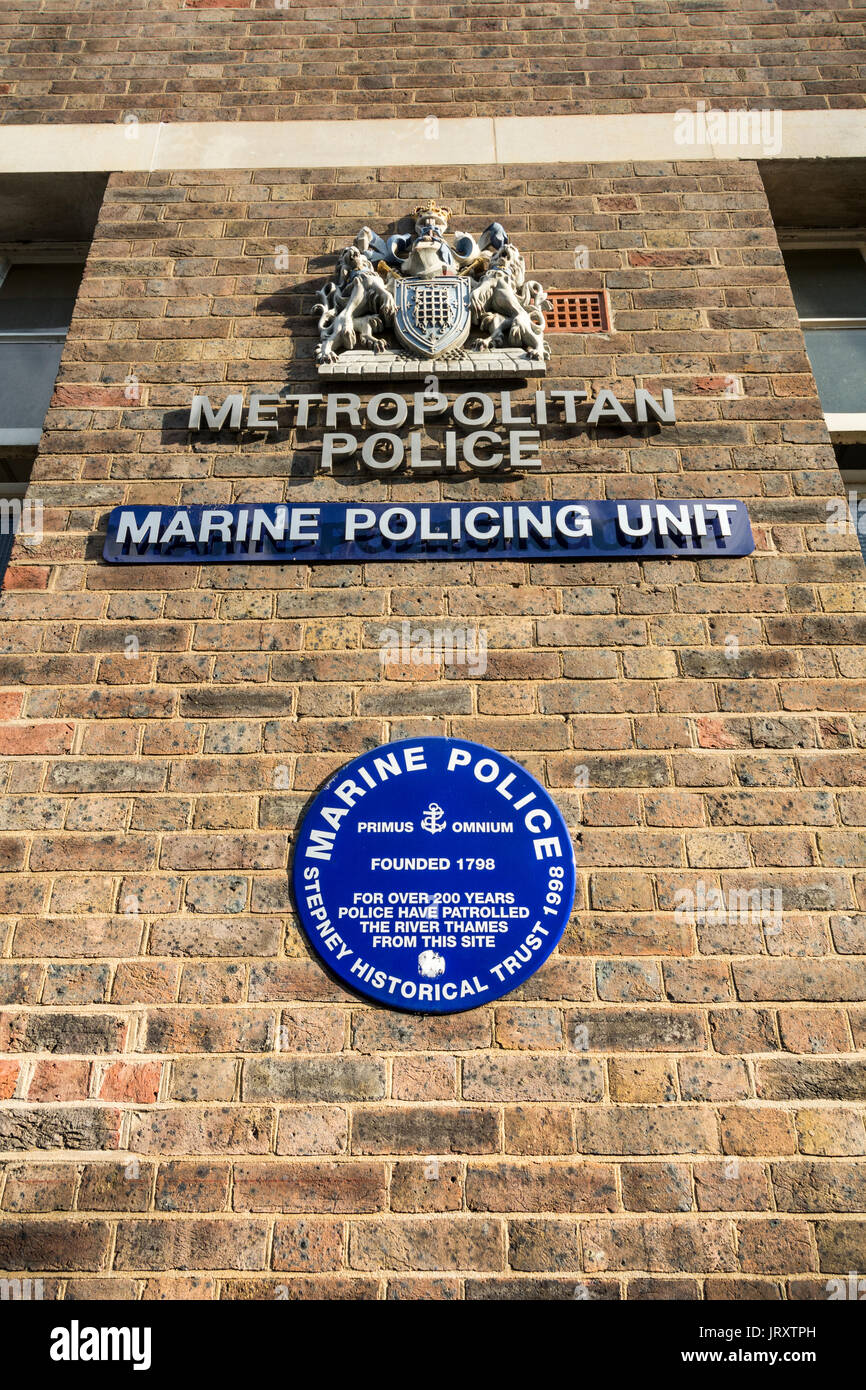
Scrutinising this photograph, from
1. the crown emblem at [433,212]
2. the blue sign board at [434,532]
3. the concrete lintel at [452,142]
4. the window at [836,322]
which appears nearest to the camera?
the blue sign board at [434,532]

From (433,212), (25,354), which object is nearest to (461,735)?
(433,212)

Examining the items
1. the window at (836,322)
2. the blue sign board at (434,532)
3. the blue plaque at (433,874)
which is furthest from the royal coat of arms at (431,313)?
the blue plaque at (433,874)

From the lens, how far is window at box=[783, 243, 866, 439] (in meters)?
4.40

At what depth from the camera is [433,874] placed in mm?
2977

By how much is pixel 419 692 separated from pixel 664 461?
1398 mm

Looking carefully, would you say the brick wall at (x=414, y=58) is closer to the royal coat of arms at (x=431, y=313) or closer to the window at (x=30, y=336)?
the window at (x=30, y=336)

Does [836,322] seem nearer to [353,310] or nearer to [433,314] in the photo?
[433,314]

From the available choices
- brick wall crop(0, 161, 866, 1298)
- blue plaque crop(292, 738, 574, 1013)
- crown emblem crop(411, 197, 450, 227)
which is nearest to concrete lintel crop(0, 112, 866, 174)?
crown emblem crop(411, 197, 450, 227)

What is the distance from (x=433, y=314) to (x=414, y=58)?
1.95 m

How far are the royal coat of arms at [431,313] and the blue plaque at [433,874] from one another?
1.71 m

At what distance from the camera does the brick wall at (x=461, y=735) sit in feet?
8.54

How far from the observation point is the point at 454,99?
15.7 ft

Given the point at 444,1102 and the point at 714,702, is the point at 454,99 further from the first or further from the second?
the point at 444,1102
